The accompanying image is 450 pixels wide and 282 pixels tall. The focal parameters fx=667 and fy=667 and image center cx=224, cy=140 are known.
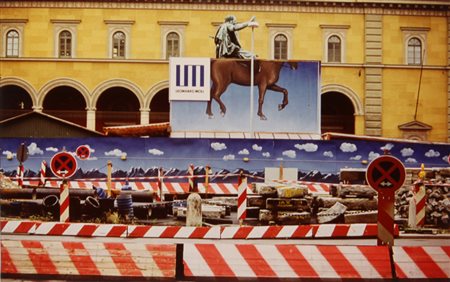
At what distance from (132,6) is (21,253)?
31.2 meters

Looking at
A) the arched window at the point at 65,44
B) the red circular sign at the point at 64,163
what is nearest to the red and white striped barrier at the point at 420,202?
the red circular sign at the point at 64,163

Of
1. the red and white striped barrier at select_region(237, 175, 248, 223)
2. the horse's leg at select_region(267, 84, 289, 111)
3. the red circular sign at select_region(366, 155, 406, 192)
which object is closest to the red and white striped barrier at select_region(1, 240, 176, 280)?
the red circular sign at select_region(366, 155, 406, 192)

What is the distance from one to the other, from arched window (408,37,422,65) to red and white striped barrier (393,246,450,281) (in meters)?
31.8

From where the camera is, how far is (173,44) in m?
38.5

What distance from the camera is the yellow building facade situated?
37.8 m

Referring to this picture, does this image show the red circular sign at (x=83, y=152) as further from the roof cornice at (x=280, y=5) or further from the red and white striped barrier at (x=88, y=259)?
the roof cornice at (x=280, y=5)

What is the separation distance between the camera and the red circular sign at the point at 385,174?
27.5 ft

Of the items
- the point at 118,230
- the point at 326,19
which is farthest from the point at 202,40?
the point at 118,230

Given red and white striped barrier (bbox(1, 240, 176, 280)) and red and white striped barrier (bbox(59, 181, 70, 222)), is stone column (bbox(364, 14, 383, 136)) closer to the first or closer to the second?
red and white striped barrier (bbox(59, 181, 70, 222))

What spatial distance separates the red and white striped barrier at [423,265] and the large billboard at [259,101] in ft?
55.9

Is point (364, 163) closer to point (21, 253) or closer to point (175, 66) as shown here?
point (175, 66)

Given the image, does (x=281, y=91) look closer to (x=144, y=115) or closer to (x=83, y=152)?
(x=83, y=152)

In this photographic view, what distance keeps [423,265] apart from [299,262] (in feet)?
5.12

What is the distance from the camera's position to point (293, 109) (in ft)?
84.1
